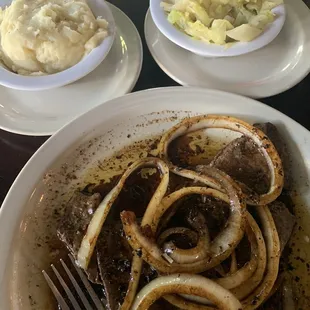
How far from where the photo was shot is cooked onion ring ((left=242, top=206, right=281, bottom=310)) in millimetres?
1444

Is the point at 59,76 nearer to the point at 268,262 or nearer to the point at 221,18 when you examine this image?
the point at 221,18

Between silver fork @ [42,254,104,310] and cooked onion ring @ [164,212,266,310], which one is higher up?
cooked onion ring @ [164,212,266,310]

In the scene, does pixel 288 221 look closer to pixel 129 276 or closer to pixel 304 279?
pixel 304 279

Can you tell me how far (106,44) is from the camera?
1.85 meters

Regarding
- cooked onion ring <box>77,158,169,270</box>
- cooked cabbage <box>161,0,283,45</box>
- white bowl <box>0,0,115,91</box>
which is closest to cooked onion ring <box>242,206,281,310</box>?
cooked onion ring <box>77,158,169,270</box>

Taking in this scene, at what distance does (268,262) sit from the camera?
4.92ft

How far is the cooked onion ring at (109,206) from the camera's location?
152 cm

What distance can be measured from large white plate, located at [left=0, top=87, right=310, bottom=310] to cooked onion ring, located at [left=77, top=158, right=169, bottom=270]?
14cm

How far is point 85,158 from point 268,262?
0.74 meters

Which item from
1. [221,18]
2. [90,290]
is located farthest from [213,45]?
[90,290]

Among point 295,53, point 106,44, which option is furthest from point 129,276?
point 295,53

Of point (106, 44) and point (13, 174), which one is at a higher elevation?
point (106, 44)

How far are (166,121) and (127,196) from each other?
13.1 inches

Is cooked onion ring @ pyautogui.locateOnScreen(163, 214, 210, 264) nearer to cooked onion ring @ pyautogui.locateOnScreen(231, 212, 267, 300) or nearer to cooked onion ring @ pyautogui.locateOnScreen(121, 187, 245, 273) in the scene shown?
cooked onion ring @ pyautogui.locateOnScreen(121, 187, 245, 273)
